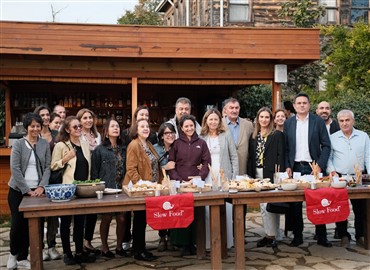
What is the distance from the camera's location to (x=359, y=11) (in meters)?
19.1

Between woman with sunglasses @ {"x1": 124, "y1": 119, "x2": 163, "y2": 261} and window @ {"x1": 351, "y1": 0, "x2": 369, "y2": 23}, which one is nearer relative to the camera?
woman with sunglasses @ {"x1": 124, "y1": 119, "x2": 163, "y2": 261}

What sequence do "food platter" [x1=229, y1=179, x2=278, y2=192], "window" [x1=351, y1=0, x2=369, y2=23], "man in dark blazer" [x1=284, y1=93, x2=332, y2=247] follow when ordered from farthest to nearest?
"window" [x1=351, y1=0, x2=369, y2=23] → "man in dark blazer" [x1=284, y1=93, x2=332, y2=247] → "food platter" [x1=229, y1=179, x2=278, y2=192]

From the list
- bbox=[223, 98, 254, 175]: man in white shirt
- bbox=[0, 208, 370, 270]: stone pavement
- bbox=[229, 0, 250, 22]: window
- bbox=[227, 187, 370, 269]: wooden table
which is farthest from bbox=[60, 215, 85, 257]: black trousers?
bbox=[229, 0, 250, 22]: window

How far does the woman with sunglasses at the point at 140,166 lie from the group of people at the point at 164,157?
11 millimetres

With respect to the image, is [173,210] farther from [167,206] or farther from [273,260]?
[273,260]

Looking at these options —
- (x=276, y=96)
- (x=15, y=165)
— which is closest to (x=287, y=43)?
(x=276, y=96)

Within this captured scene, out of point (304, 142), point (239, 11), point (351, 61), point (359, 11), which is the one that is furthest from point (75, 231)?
point (359, 11)

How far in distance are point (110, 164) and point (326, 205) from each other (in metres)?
2.41

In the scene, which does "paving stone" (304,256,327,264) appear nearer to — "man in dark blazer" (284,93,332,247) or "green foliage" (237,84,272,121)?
"man in dark blazer" (284,93,332,247)

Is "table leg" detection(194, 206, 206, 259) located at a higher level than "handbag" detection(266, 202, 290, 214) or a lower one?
lower

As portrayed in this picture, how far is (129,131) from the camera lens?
235 inches

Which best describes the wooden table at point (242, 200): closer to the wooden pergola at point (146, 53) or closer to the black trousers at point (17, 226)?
the black trousers at point (17, 226)

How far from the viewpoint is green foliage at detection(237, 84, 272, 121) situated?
50.0ft

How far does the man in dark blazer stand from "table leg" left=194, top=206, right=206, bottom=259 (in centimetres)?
123
